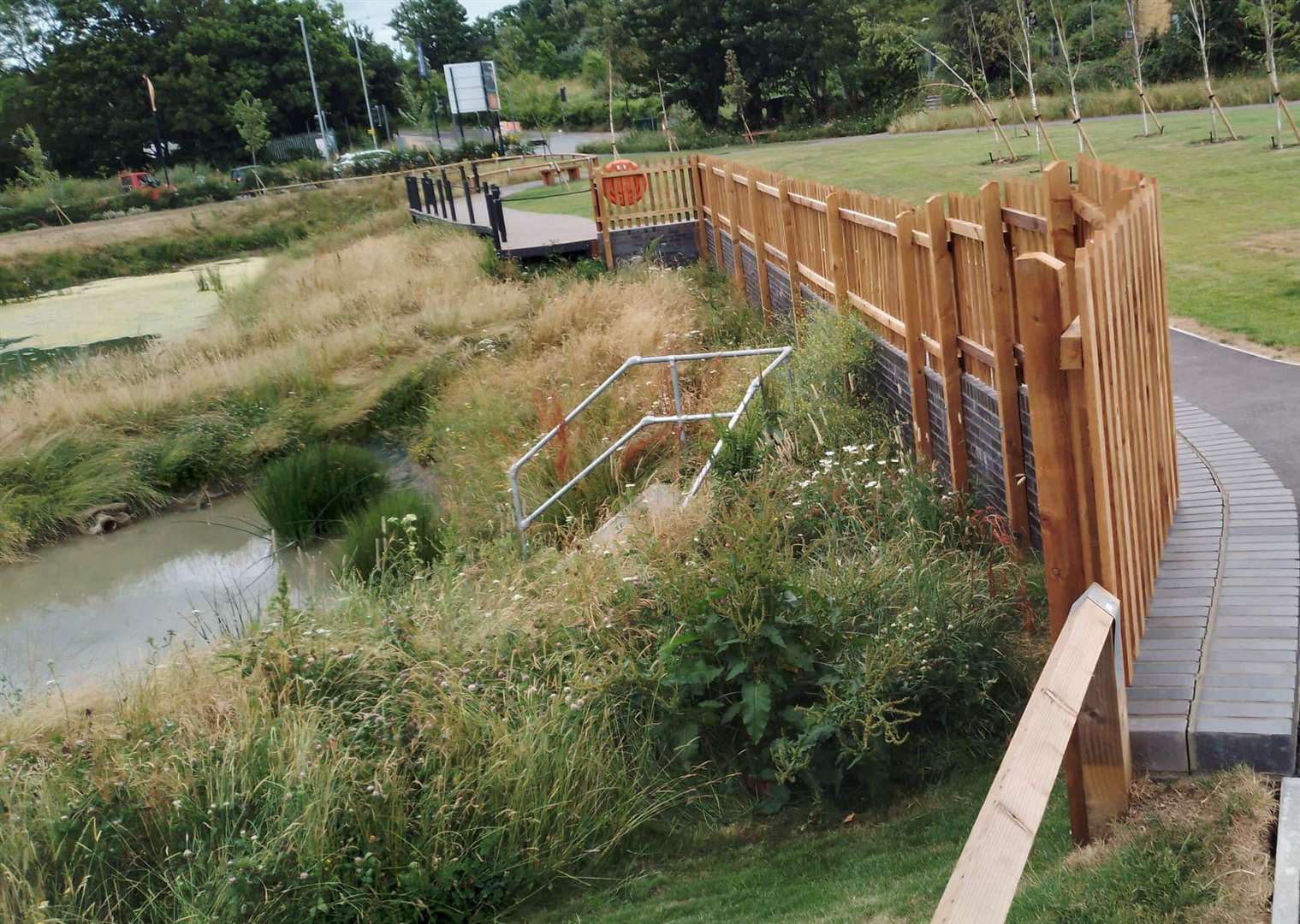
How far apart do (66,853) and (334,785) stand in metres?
1.02

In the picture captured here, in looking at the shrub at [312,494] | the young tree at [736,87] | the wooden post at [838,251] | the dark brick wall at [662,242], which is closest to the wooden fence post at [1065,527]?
the wooden post at [838,251]

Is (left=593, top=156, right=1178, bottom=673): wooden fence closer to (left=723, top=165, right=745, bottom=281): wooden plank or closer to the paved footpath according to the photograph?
the paved footpath

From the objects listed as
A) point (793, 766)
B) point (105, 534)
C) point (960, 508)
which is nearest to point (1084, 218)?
point (960, 508)

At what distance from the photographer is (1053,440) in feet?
10.9

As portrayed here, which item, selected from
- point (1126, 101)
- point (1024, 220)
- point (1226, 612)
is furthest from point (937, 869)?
point (1126, 101)

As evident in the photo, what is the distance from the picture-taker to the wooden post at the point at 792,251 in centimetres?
1077

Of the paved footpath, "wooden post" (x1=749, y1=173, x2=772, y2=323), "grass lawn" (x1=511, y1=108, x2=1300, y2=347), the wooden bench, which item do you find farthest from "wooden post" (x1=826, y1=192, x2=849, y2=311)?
the wooden bench

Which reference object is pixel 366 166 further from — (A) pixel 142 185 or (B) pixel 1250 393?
(B) pixel 1250 393

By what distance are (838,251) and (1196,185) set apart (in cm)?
1155

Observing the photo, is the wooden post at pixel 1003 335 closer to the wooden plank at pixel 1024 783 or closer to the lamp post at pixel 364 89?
the wooden plank at pixel 1024 783

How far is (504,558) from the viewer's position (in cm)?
720

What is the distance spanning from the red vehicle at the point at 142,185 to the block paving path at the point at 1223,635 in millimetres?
49142

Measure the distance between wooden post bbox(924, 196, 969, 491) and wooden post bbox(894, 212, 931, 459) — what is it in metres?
0.29

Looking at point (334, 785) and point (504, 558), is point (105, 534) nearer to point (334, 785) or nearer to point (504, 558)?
point (504, 558)
